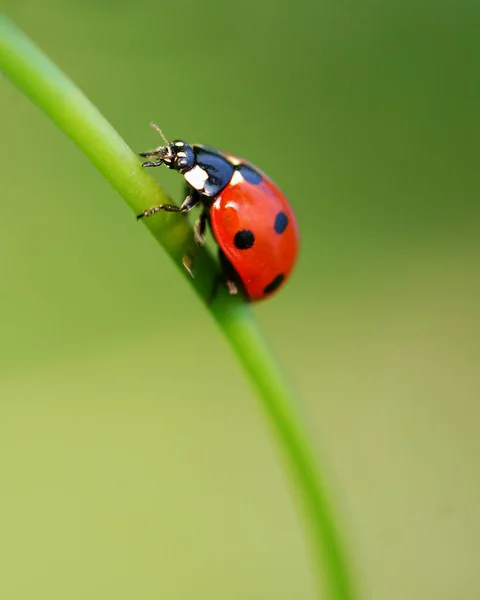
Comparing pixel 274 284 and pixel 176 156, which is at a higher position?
pixel 176 156

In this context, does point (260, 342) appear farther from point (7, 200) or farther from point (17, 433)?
point (7, 200)

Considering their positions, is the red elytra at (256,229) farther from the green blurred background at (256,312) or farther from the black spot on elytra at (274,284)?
the green blurred background at (256,312)

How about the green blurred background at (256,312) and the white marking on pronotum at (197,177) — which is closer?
the white marking on pronotum at (197,177)

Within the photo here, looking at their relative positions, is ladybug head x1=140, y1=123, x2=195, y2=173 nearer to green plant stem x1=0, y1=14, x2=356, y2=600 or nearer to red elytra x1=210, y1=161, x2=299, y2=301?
red elytra x1=210, y1=161, x2=299, y2=301

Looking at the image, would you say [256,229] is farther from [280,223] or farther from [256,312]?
[256,312]

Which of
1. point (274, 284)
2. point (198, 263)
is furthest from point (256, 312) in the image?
point (198, 263)

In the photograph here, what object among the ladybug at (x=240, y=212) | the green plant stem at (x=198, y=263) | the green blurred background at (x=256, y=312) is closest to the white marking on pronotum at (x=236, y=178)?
the ladybug at (x=240, y=212)
